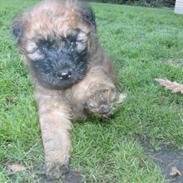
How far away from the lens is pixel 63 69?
3.23 m

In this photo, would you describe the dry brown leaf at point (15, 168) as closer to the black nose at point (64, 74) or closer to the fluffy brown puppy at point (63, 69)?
the fluffy brown puppy at point (63, 69)

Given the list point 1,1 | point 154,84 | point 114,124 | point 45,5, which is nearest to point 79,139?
point 114,124

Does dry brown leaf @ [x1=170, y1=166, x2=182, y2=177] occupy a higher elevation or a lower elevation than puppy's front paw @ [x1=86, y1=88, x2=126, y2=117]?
lower

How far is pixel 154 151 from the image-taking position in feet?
10.7

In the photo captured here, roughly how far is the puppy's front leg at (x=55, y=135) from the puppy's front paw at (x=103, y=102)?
223 mm

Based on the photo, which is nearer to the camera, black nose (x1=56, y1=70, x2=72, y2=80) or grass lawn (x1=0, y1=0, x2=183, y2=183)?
grass lawn (x1=0, y1=0, x2=183, y2=183)

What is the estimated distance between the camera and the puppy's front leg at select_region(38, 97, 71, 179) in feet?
9.66

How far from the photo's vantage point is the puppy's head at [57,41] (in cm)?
330

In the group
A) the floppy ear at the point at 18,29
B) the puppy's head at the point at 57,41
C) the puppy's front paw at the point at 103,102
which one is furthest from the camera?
the floppy ear at the point at 18,29

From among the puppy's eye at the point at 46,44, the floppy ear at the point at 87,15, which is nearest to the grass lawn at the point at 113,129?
the puppy's eye at the point at 46,44

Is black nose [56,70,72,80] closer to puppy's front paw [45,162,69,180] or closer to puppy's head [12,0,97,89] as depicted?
puppy's head [12,0,97,89]

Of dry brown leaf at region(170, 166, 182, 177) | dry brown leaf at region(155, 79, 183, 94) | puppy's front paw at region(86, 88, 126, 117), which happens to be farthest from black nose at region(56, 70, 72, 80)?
dry brown leaf at region(155, 79, 183, 94)

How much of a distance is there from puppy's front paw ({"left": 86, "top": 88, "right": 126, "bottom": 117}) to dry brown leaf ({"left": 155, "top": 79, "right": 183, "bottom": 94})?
47.2 inches

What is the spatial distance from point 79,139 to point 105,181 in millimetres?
524
